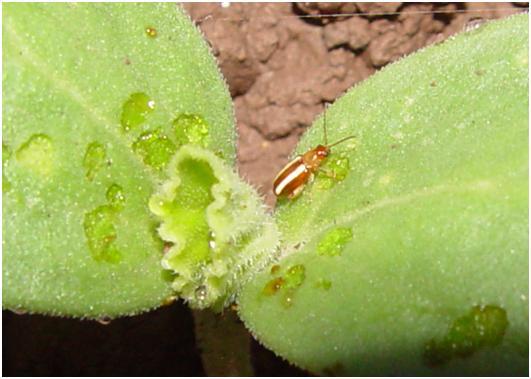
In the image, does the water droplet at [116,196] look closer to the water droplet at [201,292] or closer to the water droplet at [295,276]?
the water droplet at [201,292]

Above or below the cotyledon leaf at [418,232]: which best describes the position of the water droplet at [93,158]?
above

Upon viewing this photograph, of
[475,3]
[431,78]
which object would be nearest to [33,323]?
[431,78]

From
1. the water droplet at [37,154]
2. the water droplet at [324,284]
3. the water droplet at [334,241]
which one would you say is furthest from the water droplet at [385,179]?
the water droplet at [37,154]

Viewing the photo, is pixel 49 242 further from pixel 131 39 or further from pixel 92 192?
pixel 131 39

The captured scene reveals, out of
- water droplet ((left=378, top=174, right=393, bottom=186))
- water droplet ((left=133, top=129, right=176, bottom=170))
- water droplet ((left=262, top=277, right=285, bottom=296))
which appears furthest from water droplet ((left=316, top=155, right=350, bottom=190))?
water droplet ((left=133, top=129, right=176, bottom=170))

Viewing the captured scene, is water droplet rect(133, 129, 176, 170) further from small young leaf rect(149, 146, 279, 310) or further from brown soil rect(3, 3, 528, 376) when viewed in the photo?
brown soil rect(3, 3, 528, 376)

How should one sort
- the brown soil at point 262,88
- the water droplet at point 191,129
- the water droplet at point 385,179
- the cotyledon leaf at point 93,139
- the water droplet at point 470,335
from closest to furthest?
the water droplet at point 470,335
the cotyledon leaf at point 93,139
the water droplet at point 385,179
the water droplet at point 191,129
the brown soil at point 262,88
